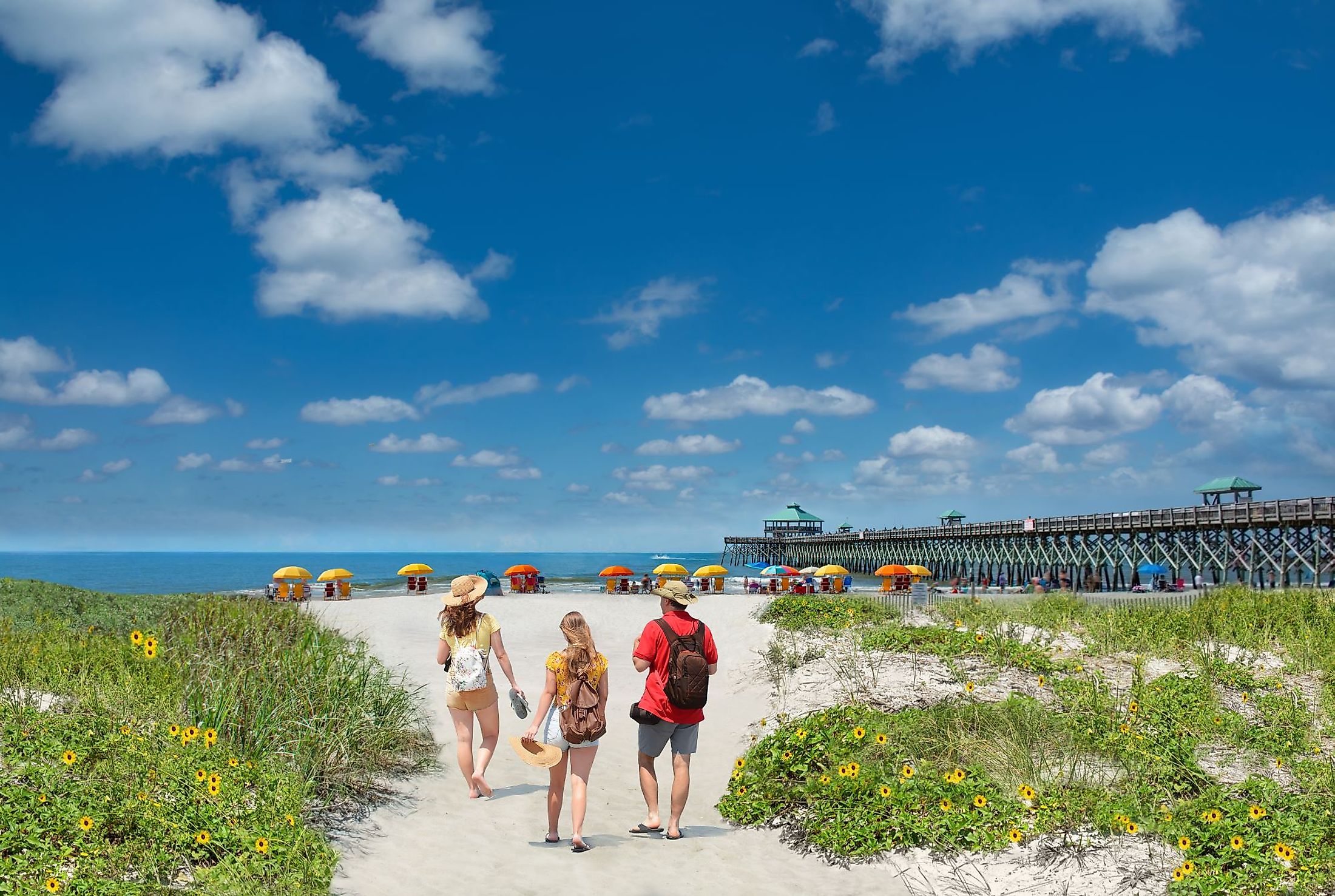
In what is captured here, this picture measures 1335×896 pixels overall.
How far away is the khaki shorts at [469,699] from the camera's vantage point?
23.3 feet

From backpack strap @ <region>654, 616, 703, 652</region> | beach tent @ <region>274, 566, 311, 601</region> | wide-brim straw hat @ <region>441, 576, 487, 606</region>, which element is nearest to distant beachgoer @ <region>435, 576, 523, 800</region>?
wide-brim straw hat @ <region>441, 576, 487, 606</region>

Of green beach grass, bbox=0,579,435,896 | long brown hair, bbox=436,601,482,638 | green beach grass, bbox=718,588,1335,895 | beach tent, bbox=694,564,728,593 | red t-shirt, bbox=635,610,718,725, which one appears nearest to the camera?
green beach grass, bbox=0,579,435,896

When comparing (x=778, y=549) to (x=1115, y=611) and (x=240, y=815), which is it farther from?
(x=240, y=815)

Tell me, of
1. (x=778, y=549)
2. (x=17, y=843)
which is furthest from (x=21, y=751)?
(x=778, y=549)

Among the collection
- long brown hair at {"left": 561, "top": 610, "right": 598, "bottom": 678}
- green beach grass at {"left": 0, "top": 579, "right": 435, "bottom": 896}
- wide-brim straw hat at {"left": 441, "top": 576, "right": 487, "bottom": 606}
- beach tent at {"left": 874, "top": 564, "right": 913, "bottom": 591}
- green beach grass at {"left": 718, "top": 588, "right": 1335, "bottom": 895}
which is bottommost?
beach tent at {"left": 874, "top": 564, "right": 913, "bottom": 591}

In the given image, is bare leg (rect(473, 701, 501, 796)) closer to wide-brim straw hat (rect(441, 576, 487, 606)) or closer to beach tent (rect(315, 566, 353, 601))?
wide-brim straw hat (rect(441, 576, 487, 606))

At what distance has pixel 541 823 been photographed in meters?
6.82

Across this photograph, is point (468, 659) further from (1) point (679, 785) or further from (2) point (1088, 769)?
(2) point (1088, 769)

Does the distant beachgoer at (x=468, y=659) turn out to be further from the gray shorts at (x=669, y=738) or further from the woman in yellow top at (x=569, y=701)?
the gray shorts at (x=669, y=738)

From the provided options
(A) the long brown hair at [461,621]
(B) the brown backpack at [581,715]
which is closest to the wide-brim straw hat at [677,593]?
(B) the brown backpack at [581,715]

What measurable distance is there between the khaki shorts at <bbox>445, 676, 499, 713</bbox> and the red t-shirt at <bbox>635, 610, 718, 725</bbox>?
1565 mm

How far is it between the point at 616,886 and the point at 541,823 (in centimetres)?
142

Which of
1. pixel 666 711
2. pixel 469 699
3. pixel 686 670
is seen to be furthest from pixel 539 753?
pixel 469 699

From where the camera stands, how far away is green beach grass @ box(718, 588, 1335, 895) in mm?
5559
